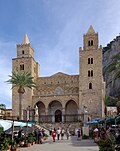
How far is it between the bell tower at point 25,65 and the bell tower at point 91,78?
1044cm

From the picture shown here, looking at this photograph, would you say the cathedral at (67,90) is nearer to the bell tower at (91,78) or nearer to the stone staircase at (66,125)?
the bell tower at (91,78)

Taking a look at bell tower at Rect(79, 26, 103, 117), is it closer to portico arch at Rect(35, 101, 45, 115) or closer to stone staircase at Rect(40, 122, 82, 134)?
stone staircase at Rect(40, 122, 82, 134)

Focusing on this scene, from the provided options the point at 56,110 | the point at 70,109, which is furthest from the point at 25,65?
the point at 70,109

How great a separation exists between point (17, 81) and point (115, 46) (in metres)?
55.8

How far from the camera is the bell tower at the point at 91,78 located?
54.0 m

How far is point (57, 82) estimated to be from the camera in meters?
60.4

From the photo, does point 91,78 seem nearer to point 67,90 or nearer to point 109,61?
point 67,90

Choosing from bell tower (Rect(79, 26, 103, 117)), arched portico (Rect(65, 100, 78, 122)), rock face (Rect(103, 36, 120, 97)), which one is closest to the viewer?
bell tower (Rect(79, 26, 103, 117))

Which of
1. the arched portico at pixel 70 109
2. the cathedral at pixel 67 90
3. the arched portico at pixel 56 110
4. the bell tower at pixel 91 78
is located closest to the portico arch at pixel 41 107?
the cathedral at pixel 67 90

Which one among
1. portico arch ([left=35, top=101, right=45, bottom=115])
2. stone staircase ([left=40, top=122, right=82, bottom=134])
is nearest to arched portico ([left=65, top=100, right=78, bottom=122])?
portico arch ([left=35, top=101, right=45, bottom=115])

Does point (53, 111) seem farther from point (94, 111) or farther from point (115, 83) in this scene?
point (115, 83)

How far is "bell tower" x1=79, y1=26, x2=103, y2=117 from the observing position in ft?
177

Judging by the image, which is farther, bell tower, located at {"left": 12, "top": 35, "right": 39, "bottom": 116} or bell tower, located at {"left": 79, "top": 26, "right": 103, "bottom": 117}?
bell tower, located at {"left": 12, "top": 35, "right": 39, "bottom": 116}

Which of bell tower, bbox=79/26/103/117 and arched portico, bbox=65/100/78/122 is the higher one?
bell tower, bbox=79/26/103/117
